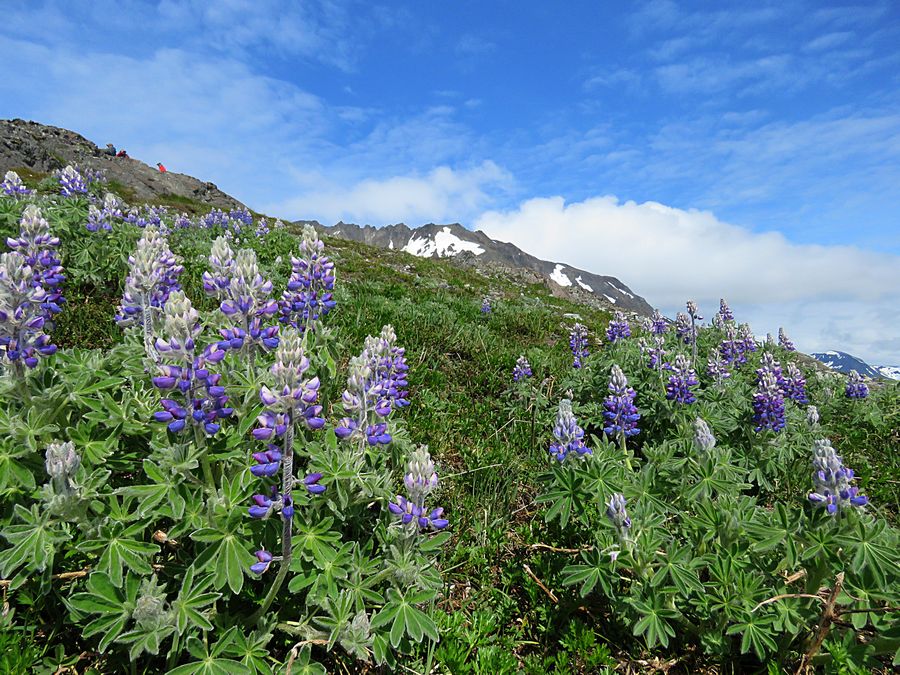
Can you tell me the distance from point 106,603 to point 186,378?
1.09m

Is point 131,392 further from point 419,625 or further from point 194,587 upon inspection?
point 419,625

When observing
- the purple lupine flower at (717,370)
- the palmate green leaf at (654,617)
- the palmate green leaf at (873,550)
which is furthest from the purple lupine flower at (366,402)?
the purple lupine flower at (717,370)

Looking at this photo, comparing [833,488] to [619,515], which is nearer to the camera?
[833,488]

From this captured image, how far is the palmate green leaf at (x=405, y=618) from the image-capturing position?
2.37 m

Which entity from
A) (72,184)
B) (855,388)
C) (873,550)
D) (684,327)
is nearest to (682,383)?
(873,550)

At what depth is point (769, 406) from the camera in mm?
4820

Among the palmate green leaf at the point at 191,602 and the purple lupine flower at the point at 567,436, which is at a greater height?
the purple lupine flower at the point at 567,436

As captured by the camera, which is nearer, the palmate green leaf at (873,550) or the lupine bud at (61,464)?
the lupine bud at (61,464)

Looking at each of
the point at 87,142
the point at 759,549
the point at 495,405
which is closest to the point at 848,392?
the point at 495,405

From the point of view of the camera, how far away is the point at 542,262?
565ft

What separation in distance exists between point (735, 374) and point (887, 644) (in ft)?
14.3

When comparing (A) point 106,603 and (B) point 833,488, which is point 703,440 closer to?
(B) point 833,488

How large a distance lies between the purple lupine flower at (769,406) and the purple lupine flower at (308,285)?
4.29 metres

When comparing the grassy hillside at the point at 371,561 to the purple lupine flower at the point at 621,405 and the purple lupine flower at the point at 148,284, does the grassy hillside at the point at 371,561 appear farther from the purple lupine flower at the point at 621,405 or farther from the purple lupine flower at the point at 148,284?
the purple lupine flower at the point at 621,405
